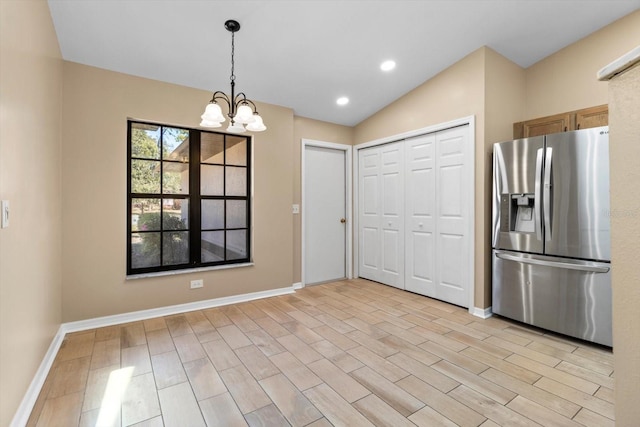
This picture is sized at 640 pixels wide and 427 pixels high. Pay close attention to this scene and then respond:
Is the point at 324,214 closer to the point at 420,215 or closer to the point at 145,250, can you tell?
the point at 420,215

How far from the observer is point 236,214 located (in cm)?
387

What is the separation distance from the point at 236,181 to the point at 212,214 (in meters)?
0.51

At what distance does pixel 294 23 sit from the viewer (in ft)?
8.95

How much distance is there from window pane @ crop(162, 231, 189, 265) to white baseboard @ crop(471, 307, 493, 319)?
10.7ft

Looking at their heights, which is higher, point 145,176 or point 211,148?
point 211,148

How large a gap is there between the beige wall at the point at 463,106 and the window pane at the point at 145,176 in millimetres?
3081

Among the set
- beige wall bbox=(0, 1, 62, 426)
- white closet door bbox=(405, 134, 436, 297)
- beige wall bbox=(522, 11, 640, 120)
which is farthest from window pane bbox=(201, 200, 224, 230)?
beige wall bbox=(522, 11, 640, 120)

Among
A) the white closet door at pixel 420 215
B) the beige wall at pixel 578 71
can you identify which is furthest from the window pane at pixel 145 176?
the beige wall at pixel 578 71

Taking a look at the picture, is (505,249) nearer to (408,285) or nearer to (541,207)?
(541,207)

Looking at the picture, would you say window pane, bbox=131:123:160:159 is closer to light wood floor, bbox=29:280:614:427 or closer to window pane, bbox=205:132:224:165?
window pane, bbox=205:132:224:165

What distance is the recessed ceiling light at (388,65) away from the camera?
3.38m

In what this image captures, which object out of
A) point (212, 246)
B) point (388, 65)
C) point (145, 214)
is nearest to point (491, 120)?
point (388, 65)

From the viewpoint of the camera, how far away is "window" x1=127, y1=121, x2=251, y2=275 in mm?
3266

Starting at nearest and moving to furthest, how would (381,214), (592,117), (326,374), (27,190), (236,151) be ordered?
(27,190) < (326,374) < (592,117) < (236,151) < (381,214)
